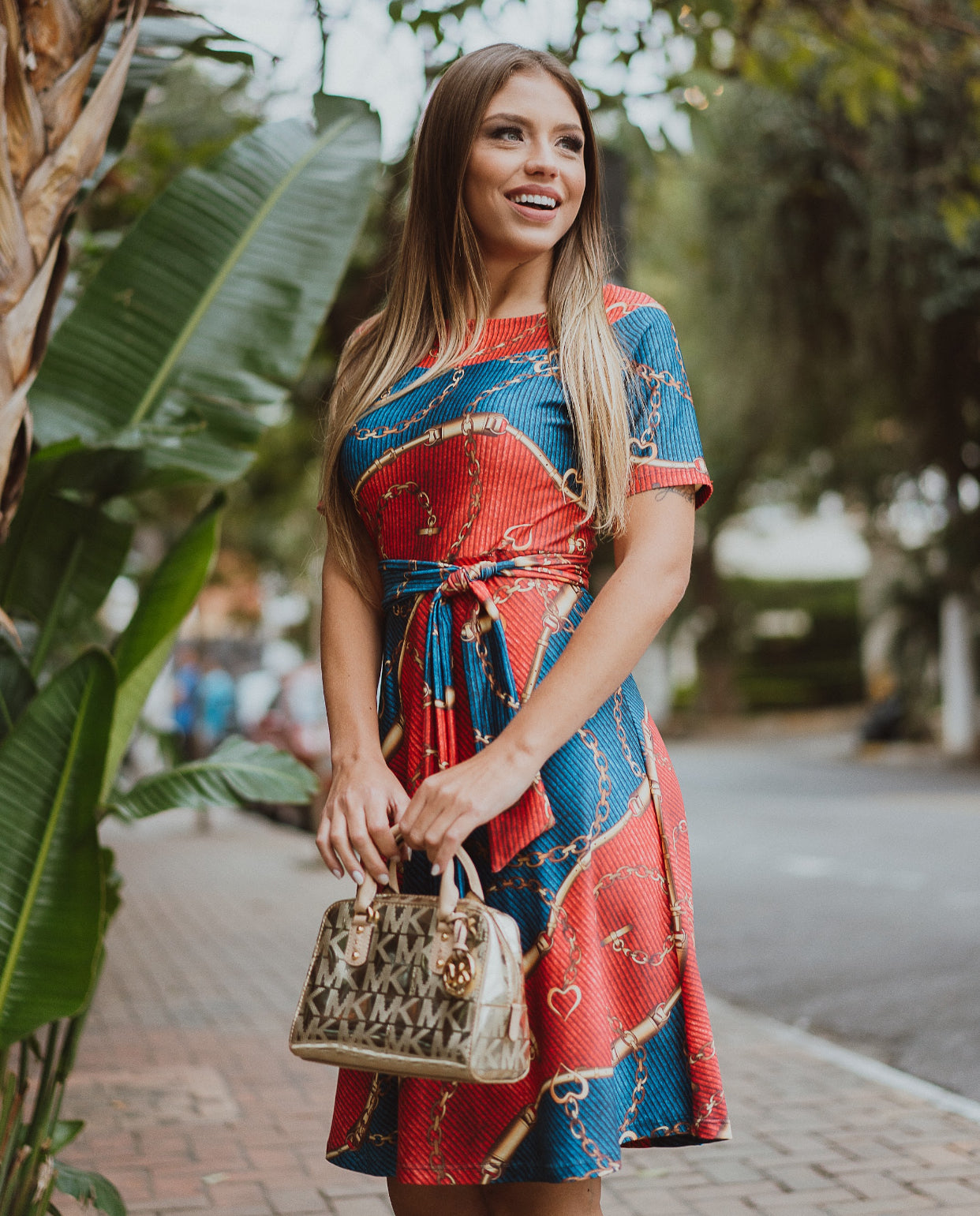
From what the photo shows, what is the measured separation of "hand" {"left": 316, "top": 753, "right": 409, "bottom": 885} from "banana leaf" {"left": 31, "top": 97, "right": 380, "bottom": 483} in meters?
1.50

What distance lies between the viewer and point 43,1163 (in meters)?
2.71

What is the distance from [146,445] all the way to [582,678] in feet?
5.22

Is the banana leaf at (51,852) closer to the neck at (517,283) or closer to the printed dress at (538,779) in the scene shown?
the printed dress at (538,779)

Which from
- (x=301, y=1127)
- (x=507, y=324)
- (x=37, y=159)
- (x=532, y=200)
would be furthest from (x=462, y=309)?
(x=301, y=1127)

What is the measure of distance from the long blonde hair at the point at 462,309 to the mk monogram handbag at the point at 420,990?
547mm

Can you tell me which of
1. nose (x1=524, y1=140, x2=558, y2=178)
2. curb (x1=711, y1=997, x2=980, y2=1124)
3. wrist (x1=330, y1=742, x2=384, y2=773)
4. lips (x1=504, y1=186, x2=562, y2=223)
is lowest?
curb (x1=711, y1=997, x2=980, y2=1124)

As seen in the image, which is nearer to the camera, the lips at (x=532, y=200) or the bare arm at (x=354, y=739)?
the bare arm at (x=354, y=739)

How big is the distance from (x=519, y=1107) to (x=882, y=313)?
1622 cm

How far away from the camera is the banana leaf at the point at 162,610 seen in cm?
303

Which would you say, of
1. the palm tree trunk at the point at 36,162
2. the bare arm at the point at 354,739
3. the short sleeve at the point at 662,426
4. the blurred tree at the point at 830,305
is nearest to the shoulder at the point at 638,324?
the short sleeve at the point at 662,426

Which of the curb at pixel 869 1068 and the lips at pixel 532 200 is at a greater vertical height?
the lips at pixel 532 200

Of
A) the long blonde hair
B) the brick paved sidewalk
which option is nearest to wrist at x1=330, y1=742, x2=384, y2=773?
the long blonde hair

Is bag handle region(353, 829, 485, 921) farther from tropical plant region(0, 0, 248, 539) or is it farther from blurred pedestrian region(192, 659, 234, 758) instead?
blurred pedestrian region(192, 659, 234, 758)

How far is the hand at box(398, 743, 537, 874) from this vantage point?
156cm
